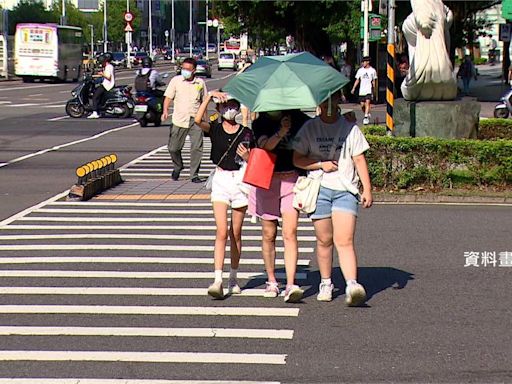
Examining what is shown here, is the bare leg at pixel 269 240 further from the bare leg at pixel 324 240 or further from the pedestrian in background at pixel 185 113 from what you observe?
the pedestrian in background at pixel 185 113

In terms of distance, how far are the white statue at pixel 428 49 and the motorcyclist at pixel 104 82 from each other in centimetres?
1607

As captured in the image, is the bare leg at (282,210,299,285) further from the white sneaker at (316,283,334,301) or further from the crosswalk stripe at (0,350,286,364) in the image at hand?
the crosswalk stripe at (0,350,286,364)

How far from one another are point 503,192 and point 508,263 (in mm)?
4664

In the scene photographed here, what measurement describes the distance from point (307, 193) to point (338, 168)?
0.33 metres

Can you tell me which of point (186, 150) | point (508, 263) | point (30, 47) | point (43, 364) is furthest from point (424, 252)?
point (30, 47)

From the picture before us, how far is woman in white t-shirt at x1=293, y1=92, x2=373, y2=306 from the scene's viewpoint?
898 cm

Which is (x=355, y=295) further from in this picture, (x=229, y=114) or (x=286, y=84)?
A: (x=229, y=114)

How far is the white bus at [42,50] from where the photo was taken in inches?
2576

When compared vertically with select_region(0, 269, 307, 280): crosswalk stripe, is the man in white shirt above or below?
above

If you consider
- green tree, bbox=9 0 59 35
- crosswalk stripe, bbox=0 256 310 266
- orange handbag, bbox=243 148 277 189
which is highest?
green tree, bbox=9 0 59 35

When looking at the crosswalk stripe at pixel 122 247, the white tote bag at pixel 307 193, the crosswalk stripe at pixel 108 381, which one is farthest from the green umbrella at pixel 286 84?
the crosswalk stripe at pixel 122 247

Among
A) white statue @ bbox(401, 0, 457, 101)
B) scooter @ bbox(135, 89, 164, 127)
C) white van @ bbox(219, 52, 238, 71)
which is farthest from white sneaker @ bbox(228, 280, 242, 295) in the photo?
white van @ bbox(219, 52, 238, 71)

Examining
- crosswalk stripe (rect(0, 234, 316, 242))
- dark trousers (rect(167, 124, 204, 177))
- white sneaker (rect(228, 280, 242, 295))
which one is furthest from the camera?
dark trousers (rect(167, 124, 204, 177))

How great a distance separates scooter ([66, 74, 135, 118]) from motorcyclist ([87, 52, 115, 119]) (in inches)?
8.1
